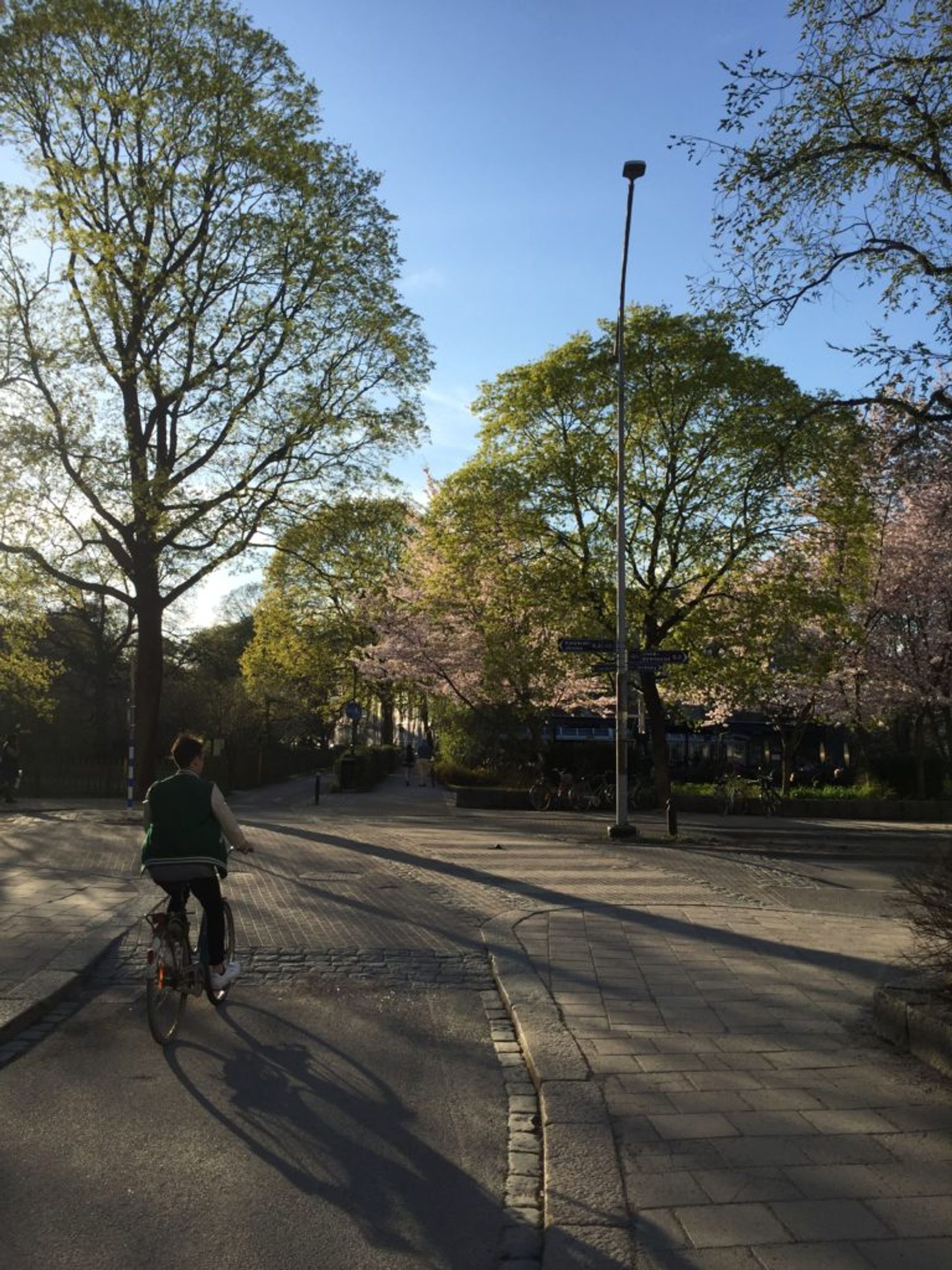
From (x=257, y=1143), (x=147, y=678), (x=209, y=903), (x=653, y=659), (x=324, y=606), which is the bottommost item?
(x=257, y=1143)

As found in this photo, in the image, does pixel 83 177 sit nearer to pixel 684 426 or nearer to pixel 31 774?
pixel 684 426

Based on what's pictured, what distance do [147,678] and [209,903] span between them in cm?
1588

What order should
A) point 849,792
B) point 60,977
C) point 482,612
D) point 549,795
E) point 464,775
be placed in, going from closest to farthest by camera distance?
point 60,977 → point 482,612 → point 549,795 → point 849,792 → point 464,775

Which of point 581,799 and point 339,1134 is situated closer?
point 339,1134

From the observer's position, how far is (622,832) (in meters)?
18.2

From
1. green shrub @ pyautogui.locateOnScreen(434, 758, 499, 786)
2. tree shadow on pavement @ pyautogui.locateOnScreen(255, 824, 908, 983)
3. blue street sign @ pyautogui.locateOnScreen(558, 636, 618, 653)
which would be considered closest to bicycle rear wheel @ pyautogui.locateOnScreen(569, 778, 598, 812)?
green shrub @ pyautogui.locateOnScreen(434, 758, 499, 786)

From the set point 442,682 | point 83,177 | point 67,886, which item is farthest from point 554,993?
point 442,682

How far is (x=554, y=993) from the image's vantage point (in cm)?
689

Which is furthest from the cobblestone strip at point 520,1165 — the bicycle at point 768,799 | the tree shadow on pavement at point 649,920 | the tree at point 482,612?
the bicycle at point 768,799

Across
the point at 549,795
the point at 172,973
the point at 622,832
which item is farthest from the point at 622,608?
the point at 172,973

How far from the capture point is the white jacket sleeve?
6.30 meters

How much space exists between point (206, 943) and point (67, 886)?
17.7ft

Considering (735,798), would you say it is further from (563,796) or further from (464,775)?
(464,775)

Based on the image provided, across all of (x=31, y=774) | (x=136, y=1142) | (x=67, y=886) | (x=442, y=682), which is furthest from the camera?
(x=442, y=682)
